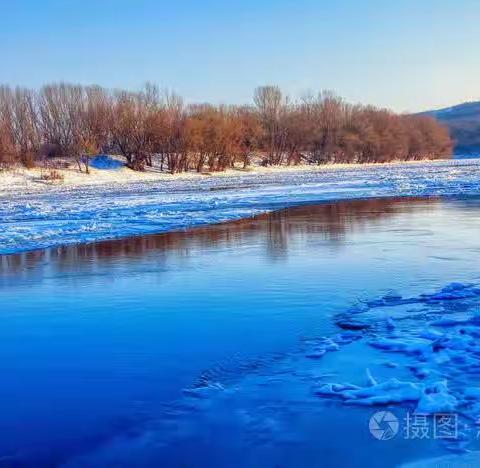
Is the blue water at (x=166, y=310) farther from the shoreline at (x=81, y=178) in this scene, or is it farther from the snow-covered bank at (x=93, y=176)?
the snow-covered bank at (x=93, y=176)

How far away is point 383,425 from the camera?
4.52 meters

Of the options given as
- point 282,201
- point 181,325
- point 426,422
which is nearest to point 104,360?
point 181,325

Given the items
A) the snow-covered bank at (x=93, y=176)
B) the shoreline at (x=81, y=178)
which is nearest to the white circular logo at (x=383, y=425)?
the shoreline at (x=81, y=178)

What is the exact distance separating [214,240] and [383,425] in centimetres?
1004

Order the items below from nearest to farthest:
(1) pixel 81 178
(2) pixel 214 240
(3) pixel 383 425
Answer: (3) pixel 383 425 → (2) pixel 214 240 → (1) pixel 81 178

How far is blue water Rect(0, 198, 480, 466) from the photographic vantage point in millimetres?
4812

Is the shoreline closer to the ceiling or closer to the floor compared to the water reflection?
closer to the ceiling

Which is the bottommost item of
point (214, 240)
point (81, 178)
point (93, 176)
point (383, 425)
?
point (383, 425)

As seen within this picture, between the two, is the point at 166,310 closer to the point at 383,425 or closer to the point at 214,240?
the point at 383,425

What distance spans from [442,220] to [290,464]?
42.5ft

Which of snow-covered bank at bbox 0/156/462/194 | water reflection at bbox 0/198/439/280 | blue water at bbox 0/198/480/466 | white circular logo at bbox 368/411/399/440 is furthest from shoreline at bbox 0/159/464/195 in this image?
white circular logo at bbox 368/411/399/440

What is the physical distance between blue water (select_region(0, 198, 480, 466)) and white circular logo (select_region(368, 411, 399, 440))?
0.20m

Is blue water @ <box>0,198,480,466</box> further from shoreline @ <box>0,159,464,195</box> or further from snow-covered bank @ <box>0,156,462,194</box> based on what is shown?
snow-covered bank @ <box>0,156,462,194</box>

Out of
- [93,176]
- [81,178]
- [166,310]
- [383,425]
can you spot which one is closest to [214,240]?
[166,310]
